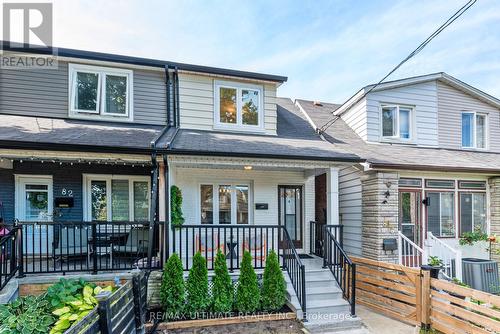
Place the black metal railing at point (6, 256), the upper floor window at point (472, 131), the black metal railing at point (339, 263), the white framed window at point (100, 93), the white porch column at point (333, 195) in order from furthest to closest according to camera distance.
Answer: the upper floor window at point (472, 131)
the white framed window at point (100, 93)
the white porch column at point (333, 195)
the black metal railing at point (339, 263)
the black metal railing at point (6, 256)

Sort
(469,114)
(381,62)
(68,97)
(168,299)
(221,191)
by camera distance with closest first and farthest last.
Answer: (168,299)
(381,62)
(68,97)
(221,191)
(469,114)

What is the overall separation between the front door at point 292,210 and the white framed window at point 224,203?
113 cm

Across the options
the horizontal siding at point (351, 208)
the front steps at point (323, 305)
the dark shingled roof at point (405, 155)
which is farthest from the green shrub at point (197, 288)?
the dark shingled roof at point (405, 155)

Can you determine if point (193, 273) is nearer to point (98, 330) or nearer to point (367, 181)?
point (98, 330)

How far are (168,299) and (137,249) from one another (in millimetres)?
1450

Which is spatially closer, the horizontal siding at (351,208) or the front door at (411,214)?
the front door at (411,214)

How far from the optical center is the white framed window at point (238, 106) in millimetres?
8344

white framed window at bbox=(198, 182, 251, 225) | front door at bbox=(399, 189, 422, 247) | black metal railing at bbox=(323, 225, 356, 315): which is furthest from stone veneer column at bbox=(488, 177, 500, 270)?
white framed window at bbox=(198, 182, 251, 225)

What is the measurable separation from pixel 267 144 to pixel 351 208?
348cm

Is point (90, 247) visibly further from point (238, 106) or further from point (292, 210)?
point (292, 210)

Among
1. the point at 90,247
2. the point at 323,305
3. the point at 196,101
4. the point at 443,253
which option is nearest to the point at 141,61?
the point at 196,101

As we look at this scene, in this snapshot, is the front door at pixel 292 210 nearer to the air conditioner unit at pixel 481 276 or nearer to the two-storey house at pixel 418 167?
the two-storey house at pixel 418 167

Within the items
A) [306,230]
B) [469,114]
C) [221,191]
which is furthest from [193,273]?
[469,114]

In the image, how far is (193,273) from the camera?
18.5ft
